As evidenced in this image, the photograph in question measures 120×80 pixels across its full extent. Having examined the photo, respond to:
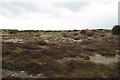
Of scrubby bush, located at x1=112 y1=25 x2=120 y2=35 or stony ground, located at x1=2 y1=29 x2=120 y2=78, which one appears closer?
stony ground, located at x1=2 y1=29 x2=120 y2=78

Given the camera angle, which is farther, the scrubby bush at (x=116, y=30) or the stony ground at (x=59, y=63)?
the scrubby bush at (x=116, y=30)

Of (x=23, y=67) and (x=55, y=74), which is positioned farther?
(x=23, y=67)

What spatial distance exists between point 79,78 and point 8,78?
7676mm

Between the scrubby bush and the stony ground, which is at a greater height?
the scrubby bush

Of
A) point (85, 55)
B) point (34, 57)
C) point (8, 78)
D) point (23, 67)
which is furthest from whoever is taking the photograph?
point (85, 55)

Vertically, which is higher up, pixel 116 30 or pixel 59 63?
pixel 116 30

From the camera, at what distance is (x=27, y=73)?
34.9 metres

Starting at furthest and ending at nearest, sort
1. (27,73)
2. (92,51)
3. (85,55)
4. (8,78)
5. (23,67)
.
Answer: (92,51) → (85,55) → (23,67) → (27,73) → (8,78)

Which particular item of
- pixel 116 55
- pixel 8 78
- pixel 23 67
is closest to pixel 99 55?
pixel 116 55

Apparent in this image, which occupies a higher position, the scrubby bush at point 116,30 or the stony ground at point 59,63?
the scrubby bush at point 116,30

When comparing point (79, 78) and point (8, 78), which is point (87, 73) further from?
point (8, 78)

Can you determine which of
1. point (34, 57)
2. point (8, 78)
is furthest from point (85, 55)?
point (8, 78)

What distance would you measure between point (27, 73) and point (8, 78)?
3.12 meters

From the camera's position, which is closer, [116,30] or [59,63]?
[59,63]
